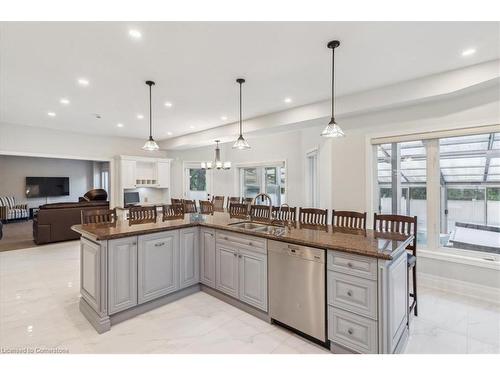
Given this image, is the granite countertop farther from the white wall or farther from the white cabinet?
the white wall

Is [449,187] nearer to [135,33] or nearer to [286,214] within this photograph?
[286,214]

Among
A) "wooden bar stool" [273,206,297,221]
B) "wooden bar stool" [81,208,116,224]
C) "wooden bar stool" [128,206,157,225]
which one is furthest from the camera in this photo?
"wooden bar stool" [273,206,297,221]

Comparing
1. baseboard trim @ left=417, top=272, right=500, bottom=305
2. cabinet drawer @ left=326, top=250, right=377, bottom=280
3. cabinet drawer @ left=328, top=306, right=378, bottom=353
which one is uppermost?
cabinet drawer @ left=326, top=250, right=377, bottom=280

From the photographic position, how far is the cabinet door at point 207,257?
122 inches

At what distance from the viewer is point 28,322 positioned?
2.58 metres

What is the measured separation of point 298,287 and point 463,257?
266 cm

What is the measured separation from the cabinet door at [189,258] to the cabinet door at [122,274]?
584 millimetres

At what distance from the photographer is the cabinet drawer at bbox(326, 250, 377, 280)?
73.8 inches

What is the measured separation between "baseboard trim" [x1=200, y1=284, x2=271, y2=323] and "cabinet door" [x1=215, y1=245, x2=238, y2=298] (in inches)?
3.6

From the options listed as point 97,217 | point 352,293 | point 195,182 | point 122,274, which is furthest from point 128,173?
point 352,293

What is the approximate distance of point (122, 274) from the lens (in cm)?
257

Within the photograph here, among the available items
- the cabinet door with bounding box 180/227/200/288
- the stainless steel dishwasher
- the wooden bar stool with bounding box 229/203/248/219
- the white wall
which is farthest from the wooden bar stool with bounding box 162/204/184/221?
the white wall

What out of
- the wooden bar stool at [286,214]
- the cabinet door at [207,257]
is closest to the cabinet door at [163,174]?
the cabinet door at [207,257]

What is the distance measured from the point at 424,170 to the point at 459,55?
1618 mm
